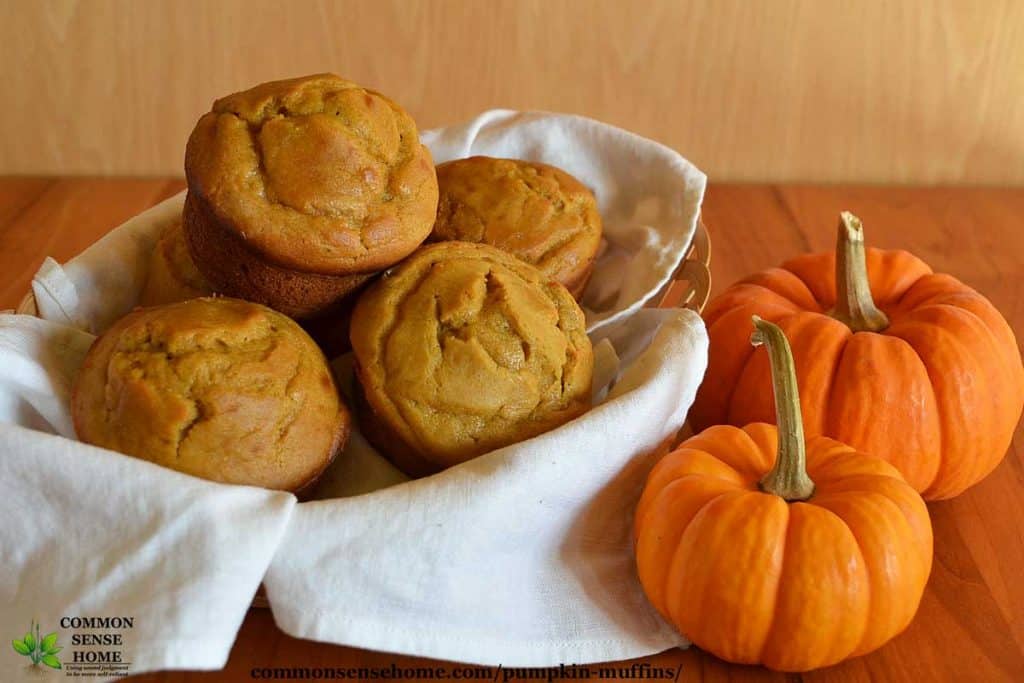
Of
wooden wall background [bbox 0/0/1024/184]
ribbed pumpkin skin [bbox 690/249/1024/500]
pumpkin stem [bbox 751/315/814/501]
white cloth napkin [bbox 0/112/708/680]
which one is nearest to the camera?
white cloth napkin [bbox 0/112/708/680]

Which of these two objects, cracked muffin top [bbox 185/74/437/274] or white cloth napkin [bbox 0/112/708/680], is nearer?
white cloth napkin [bbox 0/112/708/680]

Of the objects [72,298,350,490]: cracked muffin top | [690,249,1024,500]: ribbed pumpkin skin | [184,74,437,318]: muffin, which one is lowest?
[690,249,1024,500]: ribbed pumpkin skin

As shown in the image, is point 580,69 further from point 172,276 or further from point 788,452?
point 788,452

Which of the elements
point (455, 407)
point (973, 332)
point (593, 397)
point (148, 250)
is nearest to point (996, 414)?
point (973, 332)

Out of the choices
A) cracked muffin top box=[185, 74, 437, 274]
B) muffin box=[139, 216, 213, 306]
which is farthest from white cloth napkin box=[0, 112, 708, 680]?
cracked muffin top box=[185, 74, 437, 274]

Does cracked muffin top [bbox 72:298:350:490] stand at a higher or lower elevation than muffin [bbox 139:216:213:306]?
higher

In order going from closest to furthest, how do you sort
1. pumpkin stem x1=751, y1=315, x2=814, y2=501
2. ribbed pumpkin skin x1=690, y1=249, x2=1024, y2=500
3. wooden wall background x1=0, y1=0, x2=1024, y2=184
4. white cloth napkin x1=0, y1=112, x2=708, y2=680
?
white cloth napkin x1=0, y1=112, x2=708, y2=680 → pumpkin stem x1=751, y1=315, x2=814, y2=501 → ribbed pumpkin skin x1=690, y1=249, x2=1024, y2=500 → wooden wall background x1=0, y1=0, x2=1024, y2=184

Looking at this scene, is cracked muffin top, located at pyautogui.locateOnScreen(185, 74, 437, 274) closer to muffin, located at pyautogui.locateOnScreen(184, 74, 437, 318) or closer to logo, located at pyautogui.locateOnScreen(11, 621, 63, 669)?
muffin, located at pyautogui.locateOnScreen(184, 74, 437, 318)
